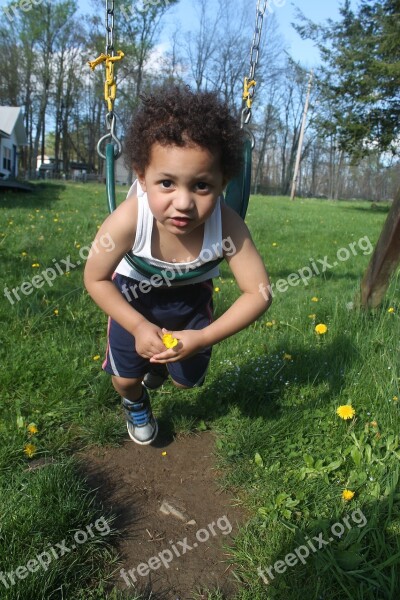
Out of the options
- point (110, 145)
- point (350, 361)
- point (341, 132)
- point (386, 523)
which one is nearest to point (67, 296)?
point (110, 145)

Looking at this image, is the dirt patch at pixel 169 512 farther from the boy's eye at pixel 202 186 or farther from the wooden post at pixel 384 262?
the wooden post at pixel 384 262

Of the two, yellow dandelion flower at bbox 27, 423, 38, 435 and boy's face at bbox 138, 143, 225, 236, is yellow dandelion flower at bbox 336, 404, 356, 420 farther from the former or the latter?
yellow dandelion flower at bbox 27, 423, 38, 435

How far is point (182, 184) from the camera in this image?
1.61 meters

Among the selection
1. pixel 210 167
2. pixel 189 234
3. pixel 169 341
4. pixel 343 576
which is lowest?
pixel 343 576

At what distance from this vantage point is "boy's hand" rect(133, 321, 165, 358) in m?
1.75

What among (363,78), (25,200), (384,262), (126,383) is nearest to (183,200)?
(126,383)

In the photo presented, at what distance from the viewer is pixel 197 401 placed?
8.95 ft

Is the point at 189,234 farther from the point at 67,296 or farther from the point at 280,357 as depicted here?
the point at 67,296

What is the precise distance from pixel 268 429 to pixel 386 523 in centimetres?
71

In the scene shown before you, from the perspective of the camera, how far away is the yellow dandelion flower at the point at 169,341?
1.71m

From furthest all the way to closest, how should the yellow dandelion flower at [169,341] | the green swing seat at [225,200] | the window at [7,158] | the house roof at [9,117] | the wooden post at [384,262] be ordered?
the house roof at [9,117], the window at [7,158], the wooden post at [384,262], the green swing seat at [225,200], the yellow dandelion flower at [169,341]

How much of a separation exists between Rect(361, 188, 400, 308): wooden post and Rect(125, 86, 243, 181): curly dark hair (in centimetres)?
186

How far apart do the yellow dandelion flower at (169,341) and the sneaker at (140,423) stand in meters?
0.77

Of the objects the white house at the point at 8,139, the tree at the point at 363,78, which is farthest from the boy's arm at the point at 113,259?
the white house at the point at 8,139
